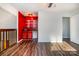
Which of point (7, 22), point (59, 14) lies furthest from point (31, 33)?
point (7, 22)

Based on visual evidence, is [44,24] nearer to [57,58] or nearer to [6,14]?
[6,14]

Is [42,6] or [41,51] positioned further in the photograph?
[42,6]

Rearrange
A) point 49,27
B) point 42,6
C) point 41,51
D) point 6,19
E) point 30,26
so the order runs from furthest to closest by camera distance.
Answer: point 30,26 → point 49,27 → point 42,6 → point 6,19 → point 41,51

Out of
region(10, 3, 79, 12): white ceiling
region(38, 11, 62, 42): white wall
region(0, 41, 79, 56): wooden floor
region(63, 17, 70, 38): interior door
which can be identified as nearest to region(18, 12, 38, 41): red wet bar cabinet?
region(38, 11, 62, 42): white wall

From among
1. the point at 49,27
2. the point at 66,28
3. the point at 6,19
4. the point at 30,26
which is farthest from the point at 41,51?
the point at 66,28

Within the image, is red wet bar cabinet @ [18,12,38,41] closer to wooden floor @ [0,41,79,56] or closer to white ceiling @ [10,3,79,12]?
white ceiling @ [10,3,79,12]

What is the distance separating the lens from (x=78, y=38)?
303 inches

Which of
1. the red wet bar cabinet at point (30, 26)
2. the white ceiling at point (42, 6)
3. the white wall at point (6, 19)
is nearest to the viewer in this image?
the white wall at point (6, 19)

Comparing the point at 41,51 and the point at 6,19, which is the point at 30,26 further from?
the point at 41,51

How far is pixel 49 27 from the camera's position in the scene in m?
8.91

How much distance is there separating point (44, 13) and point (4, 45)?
4.18m

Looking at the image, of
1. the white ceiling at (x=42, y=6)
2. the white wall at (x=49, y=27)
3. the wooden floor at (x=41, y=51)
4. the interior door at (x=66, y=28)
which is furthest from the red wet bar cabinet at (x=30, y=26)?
the wooden floor at (x=41, y=51)

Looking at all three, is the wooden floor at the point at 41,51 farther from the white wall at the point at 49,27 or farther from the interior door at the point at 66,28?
the interior door at the point at 66,28

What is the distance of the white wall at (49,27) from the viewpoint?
29.0ft
